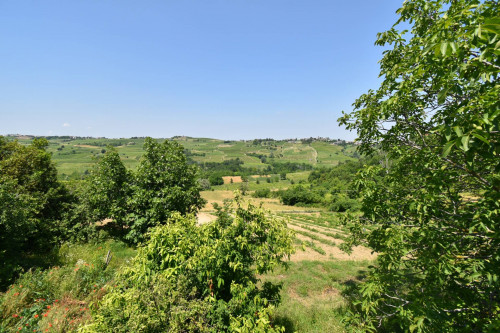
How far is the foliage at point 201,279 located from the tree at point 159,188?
7243 mm

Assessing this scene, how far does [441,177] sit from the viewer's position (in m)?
3.61

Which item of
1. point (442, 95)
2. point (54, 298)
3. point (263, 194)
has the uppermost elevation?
point (442, 95)

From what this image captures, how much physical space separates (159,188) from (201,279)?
30.3ft

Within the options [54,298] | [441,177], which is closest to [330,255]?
Result: [441,177]

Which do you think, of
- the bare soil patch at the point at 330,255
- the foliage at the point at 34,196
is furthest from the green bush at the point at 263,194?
the foliage at the point at 34,196

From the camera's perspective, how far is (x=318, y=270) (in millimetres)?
13578

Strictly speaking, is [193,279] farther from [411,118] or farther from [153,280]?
[411,118]

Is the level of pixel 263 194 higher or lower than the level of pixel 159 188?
lower

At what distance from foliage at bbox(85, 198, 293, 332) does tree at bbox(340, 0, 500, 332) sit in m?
2.08

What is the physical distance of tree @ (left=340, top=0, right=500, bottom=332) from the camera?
2508 mm

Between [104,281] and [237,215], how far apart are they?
787 centimetres

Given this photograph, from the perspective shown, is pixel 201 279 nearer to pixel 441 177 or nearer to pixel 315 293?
pixel 441 177

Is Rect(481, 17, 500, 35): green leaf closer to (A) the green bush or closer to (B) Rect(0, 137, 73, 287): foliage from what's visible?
(B) Rect(0, 137, 73, 287): foliage

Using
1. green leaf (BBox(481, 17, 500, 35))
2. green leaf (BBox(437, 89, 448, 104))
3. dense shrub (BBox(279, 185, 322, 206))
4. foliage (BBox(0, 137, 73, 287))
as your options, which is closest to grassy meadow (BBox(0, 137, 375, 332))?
foliage (BBox(0, 137, 73, 287))
